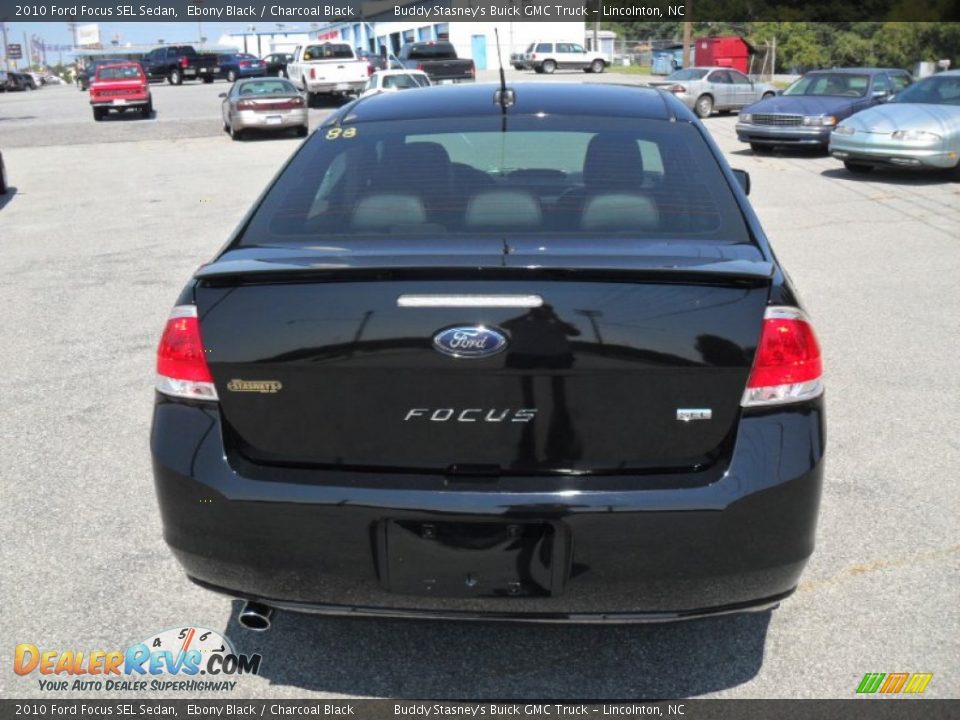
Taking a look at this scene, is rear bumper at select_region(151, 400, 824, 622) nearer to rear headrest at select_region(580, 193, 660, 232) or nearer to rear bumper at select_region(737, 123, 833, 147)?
rear headrest at select_region(580, 193, 660, 232)

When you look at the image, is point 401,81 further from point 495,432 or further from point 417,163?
point 495,432

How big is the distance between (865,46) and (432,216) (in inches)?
2194

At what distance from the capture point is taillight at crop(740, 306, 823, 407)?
2846 mm

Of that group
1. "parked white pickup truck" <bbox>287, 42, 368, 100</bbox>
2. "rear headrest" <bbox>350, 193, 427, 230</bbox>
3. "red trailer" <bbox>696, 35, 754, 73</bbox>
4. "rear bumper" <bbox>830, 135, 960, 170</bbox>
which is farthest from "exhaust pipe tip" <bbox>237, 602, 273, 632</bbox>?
"red trailer" <bbox>696, 35, 754, 73</bbox>

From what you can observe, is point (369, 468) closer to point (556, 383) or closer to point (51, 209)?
point (556, 383)

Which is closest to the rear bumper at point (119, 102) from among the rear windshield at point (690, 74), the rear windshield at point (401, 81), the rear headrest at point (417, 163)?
the rear windshield at point (401, 81)

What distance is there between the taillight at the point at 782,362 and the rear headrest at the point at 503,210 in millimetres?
852

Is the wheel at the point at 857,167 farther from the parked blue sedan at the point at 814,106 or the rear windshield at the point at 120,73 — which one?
the rear windshield at the point at 120,73

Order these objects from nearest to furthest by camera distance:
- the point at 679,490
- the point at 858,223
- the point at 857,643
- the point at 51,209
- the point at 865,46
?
1. the point at 679,490
2. the point at 857,643
3. the point at 858,223
4. the point at 51,209
5. the point at 865,46

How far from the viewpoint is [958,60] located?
48344 mm

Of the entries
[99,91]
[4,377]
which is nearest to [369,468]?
[4,377]

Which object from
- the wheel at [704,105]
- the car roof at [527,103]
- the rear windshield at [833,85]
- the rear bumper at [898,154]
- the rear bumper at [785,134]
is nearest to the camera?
the car roof at [527,103]

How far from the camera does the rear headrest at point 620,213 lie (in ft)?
11.0

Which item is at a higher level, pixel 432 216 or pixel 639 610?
pixel 432 216
